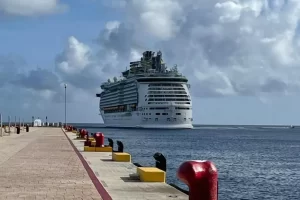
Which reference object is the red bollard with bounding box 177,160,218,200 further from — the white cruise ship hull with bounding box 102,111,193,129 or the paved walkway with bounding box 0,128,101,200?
the white cruise ship hull with bounding box 102,111,193,129

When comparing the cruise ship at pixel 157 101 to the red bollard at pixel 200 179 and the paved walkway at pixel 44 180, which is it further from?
the red bollard at pixel 200 179

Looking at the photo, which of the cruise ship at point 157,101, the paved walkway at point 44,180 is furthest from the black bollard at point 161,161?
the cruise ship at point 157,101

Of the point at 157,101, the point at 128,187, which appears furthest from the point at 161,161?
the point at 157,101

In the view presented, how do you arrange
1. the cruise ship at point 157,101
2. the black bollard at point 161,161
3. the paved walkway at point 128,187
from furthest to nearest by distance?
the cruise ship at point 157,101
the black bollard at point 161,161
the paved walkway at point 128,187

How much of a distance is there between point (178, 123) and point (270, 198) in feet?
283

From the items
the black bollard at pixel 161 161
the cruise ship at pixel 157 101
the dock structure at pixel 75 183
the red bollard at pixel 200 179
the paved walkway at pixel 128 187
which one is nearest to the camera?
the red bollard at pixel 200 179

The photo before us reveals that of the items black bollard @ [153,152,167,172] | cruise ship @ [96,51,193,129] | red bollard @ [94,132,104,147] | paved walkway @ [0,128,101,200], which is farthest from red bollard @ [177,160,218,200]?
cruise ship @ [96,51,193,129]

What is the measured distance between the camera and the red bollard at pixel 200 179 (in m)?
7.59

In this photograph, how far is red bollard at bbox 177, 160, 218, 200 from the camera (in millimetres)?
7590

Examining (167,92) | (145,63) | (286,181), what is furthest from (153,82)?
(286,181)

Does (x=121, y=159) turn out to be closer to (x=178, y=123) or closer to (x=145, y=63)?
(x=178, y=123)

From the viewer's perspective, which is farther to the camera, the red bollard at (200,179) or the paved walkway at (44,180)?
the paved walkway at (44,180)

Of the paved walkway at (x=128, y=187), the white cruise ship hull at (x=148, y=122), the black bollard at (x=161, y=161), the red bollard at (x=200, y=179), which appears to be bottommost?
the paved walkway at (x=128, y=187)

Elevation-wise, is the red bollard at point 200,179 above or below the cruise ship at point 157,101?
below
